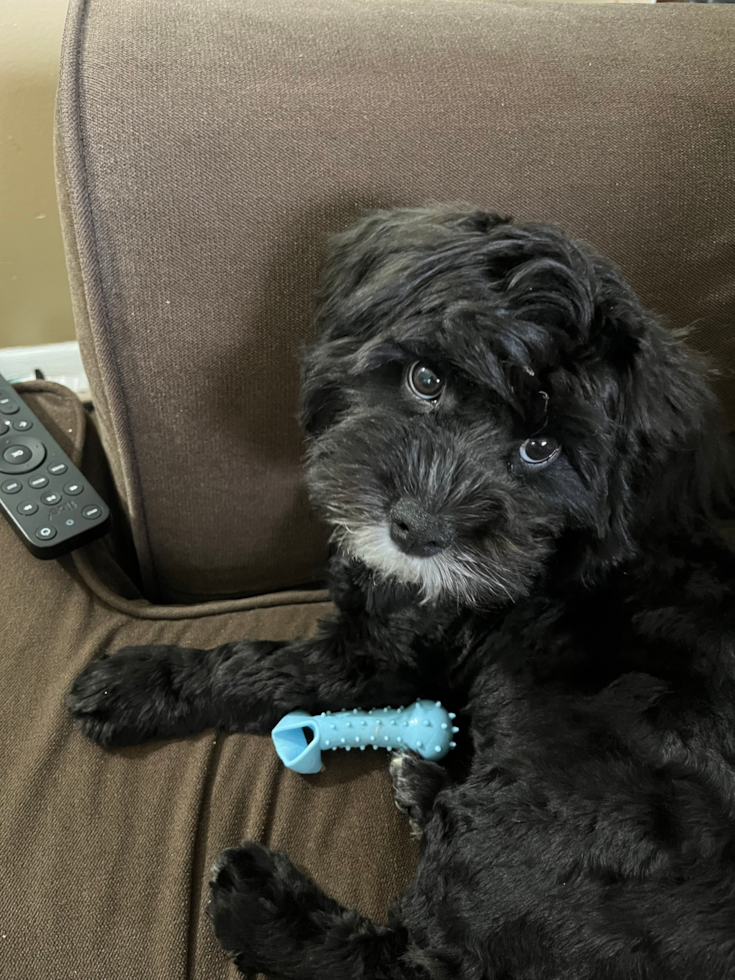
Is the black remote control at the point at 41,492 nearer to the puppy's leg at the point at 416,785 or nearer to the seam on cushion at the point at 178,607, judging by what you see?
the seam on cushion at the point at 178,607

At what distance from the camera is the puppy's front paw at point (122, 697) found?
1430mm

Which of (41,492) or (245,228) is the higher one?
(245,228)

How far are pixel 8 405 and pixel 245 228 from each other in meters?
0.89

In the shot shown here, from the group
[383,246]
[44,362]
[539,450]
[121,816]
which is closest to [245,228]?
[383,246]

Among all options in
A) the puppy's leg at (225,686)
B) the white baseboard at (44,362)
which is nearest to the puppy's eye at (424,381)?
the puppy's leg at (225,686)

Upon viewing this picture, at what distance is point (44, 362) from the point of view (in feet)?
8.67

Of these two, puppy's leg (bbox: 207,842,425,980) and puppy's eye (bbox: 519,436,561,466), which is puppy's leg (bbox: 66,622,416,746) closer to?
puppy's leg (bbox: 207,842,425,980)

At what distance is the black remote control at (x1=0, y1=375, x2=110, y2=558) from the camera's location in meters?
1.63

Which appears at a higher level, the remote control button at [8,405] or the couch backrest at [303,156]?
the couch backrest at [303,156]

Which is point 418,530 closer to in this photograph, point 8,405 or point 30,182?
point 8,405

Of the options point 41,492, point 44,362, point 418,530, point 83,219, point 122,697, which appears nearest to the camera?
point 418,530

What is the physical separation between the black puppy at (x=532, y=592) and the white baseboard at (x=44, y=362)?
1.56 meters

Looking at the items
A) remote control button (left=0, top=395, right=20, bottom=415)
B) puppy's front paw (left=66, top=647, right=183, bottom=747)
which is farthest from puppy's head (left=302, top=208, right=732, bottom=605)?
remote control button (left=0, top=395, right=20, bottom=415)

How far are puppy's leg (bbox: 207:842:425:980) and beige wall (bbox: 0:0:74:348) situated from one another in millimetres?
1976
